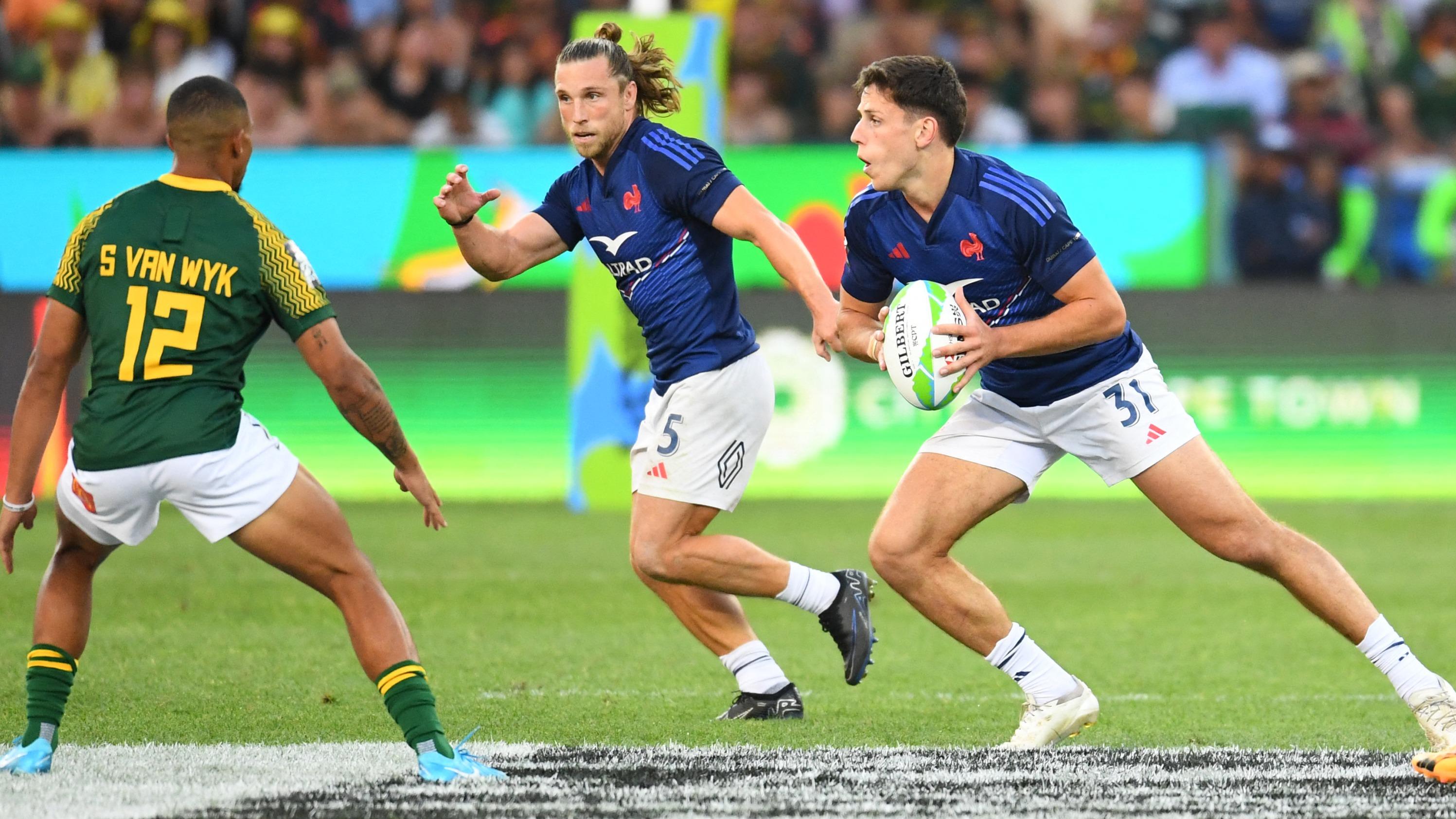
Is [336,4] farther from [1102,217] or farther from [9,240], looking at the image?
[1102,217]

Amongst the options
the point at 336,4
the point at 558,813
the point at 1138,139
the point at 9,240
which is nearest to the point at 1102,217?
the point at 1138,139

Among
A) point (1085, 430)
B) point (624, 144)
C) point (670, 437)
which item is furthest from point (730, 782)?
point (624, 144)

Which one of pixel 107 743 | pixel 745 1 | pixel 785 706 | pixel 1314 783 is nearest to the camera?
pixel 1314 783

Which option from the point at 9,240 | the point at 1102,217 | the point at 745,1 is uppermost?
the point at 745,1

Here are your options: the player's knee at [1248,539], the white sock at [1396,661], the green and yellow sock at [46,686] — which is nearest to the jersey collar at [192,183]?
the green and yellow sock at [46,686]

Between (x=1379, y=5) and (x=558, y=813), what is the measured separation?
50.6 feet

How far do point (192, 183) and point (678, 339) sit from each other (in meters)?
1.84

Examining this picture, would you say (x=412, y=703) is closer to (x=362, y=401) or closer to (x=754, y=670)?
(x=362, y=401)

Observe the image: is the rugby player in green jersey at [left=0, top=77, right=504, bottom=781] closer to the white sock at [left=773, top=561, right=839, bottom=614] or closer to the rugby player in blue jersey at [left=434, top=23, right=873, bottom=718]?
the rugby player in blue jersey at [left=434, top=23, right=873, bottom=718]

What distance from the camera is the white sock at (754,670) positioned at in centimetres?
605

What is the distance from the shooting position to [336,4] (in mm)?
16562

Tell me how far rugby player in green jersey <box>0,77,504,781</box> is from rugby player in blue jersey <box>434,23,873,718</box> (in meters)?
1.15

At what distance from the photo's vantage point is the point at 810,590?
235 inches

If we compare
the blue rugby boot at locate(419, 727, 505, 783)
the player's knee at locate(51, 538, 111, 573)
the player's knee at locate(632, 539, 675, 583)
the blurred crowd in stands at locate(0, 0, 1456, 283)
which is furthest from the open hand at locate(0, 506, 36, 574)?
the blurred crowd in stands at locate(0, 0, 1456, 283)
